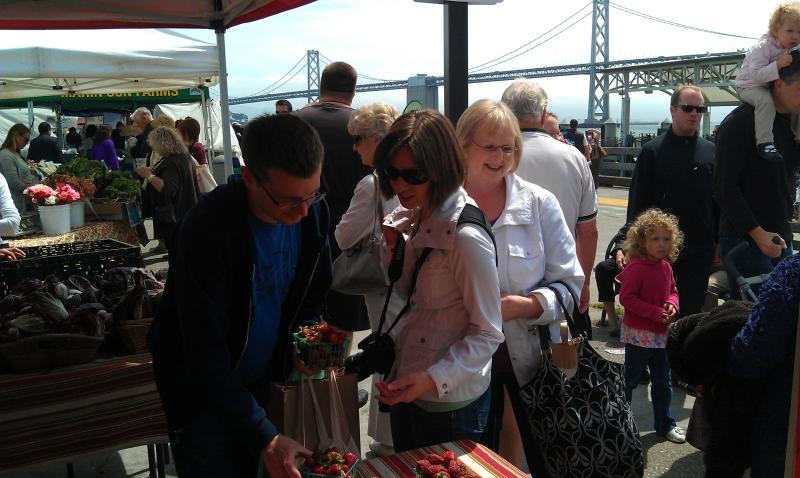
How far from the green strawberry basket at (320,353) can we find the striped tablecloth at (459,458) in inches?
11.4

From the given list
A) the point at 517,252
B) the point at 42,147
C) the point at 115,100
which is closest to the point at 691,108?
the point at 517,252

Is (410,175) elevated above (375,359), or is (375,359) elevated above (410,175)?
(410,175)

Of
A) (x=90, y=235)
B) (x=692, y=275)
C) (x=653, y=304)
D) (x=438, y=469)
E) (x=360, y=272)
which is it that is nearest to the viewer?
(x=438, y=469)

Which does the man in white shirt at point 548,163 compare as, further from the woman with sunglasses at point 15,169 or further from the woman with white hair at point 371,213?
the woman with sunglasses at point 15,169

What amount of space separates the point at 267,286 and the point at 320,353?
25cm

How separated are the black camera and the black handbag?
20.8 inches

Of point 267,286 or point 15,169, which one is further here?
point 15,169

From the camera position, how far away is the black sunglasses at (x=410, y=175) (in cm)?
179

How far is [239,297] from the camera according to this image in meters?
1.64

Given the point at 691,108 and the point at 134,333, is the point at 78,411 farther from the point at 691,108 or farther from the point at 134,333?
the point at 691,108

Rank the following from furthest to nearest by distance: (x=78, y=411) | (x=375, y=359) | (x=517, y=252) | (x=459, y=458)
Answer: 1. (x=78, y=411)
2. (x=517, y=252)
3. (x=375, y=359)
4. (x=459, y=458)

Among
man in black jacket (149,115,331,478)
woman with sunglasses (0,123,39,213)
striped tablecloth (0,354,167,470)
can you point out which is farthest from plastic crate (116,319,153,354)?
woman with sunglasses (0,123,39,213)

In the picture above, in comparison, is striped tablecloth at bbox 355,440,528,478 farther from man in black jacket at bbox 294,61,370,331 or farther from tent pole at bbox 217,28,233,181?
tent pole at bbox 217,28,233,181

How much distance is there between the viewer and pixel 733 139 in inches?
134
